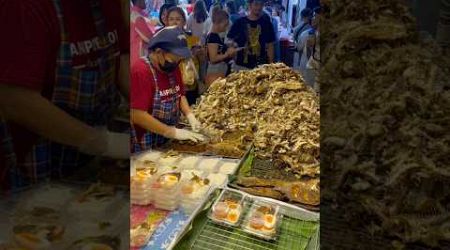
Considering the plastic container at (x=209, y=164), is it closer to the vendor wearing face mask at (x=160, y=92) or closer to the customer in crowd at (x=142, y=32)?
the vendor wearing face mask at (x=160, y=92)

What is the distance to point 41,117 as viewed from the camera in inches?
29.2

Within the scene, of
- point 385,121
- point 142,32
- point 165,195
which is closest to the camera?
point 385,121

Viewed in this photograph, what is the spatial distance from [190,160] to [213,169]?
4.8 inches

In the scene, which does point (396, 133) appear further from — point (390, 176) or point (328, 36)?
point (328, 36)

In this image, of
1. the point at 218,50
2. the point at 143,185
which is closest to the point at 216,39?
the point at 218,50

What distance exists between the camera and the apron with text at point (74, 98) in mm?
736

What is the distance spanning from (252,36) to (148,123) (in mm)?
623

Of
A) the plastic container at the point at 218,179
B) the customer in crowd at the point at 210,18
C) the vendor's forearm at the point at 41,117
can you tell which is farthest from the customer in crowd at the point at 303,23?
the vendor's forearm at the point at 41,117

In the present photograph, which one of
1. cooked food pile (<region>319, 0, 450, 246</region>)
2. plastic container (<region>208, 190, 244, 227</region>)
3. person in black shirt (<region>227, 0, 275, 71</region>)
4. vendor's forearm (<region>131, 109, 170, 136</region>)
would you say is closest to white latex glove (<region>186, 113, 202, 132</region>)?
vendor's forearm (<region>131, 109, 170, 136</region>)

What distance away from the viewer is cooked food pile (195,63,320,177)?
6.90 feet

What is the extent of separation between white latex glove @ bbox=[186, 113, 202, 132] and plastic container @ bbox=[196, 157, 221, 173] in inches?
6.1

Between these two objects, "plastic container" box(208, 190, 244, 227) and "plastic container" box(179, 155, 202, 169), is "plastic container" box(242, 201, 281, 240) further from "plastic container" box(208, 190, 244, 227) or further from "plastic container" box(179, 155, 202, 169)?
"plastic container" box(179, 155, 202, 169)

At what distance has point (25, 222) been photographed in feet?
2.55

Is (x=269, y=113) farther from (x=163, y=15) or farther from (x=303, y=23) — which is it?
(x=163, y=15)
